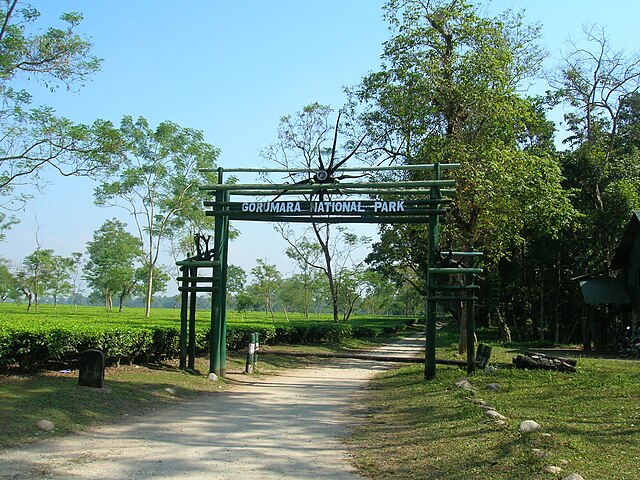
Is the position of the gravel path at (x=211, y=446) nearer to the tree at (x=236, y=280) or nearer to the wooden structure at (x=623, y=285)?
the wooden structure at (x=623, y=285)

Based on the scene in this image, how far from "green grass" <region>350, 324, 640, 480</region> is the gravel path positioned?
52 cm

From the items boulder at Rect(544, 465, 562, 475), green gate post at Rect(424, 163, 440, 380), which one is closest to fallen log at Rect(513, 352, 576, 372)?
green gate post at Rect(424, 163, 440, 380)

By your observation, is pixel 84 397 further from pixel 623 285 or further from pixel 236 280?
pixel 236 280

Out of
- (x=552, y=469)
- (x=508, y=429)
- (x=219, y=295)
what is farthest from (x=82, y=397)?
(x=552, y=469)

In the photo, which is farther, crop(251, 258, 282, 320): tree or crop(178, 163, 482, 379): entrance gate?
crop(251, 258, 282, 320): tree

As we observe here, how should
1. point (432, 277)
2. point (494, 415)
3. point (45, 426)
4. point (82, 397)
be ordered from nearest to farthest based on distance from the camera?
1. point (45, 426)
2. point (494, 415)
3. point (82, 397)
4. point (432, 277)

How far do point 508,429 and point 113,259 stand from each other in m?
52.1

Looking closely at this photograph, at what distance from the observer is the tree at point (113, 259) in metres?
54.4

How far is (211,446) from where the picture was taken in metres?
7.32

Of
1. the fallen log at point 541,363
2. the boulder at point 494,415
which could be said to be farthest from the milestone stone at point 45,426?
the fallen log at point 541,363

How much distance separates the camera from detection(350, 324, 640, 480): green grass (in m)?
5.79

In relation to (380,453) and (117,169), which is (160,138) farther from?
(380,453)

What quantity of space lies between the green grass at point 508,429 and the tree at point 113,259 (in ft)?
147

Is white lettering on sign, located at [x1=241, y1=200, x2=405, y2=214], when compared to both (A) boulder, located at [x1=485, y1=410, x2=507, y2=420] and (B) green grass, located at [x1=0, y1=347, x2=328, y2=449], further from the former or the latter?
(A) boulder, located at [x1=485, y1=410, x2=507, y2=420]
